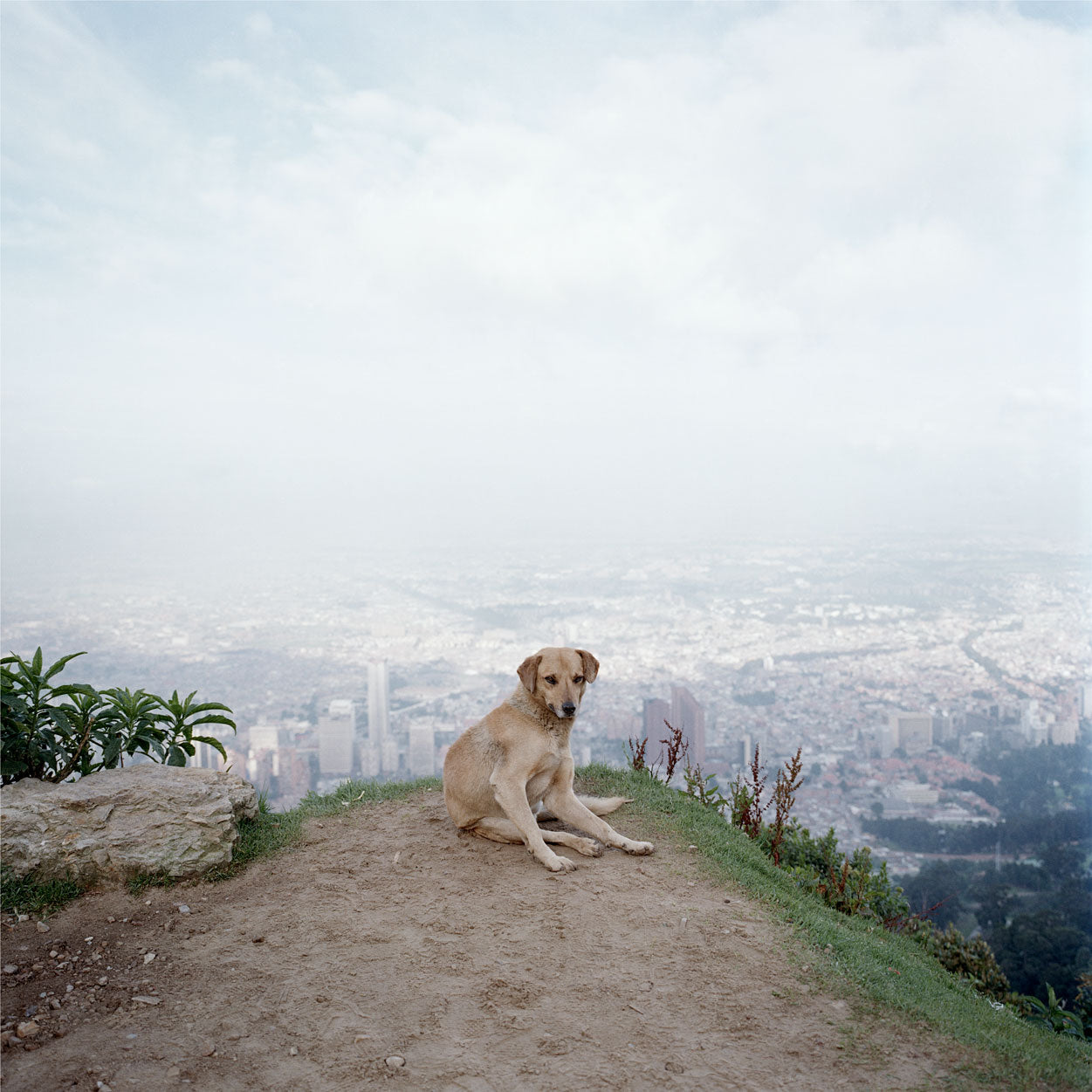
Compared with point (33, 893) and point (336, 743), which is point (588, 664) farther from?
point (336, 743)

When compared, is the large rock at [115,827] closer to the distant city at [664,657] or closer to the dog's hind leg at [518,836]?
the distant city at [664,657]

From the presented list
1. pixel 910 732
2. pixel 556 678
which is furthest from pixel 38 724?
pixel 910 732

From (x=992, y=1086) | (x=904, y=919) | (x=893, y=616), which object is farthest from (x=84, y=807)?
(x=893, y=616)

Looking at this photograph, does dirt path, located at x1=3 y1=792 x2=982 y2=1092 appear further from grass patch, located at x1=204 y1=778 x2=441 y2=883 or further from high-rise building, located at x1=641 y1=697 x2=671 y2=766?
high-rise building, located at x1=641 y1=697 x2=671 y2=766

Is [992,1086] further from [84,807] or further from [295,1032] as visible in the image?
[84,807]

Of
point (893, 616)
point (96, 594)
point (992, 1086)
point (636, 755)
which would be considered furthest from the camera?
point (893, 616)
